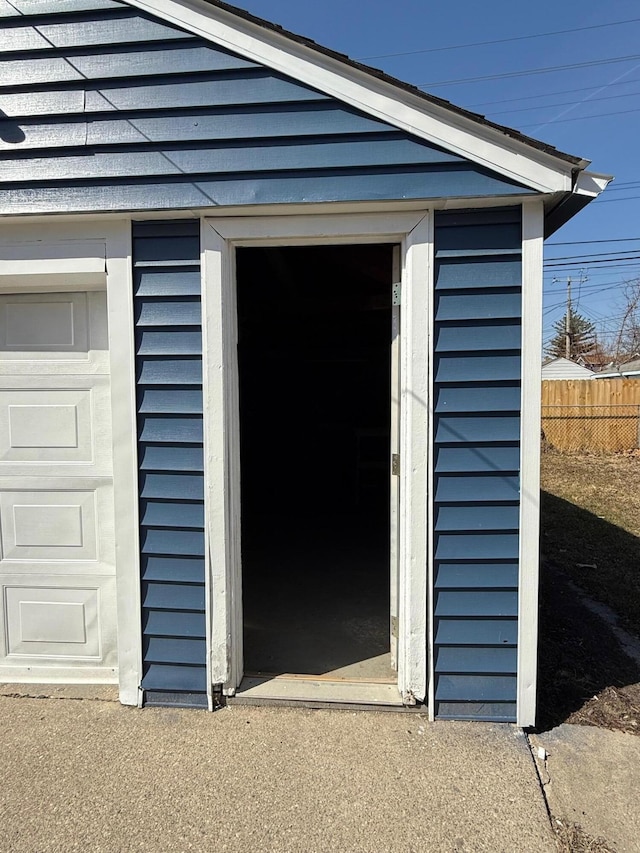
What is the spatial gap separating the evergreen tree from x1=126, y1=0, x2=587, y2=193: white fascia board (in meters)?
41.0

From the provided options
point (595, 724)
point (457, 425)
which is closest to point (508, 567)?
point (457, 425)

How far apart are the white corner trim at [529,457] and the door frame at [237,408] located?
0.43 metres

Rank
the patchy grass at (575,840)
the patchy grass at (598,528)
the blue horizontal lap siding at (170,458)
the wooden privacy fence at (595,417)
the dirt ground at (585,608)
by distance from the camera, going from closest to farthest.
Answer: the patchy grass at (575,840) < the blue horizontal lap siding at (170,458) < the dirt ground at (585,608) < the patchy grass at (598,528) < the wooden privacy fence at (595,417)

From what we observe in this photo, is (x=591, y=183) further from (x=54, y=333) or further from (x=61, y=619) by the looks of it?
(x=61, y=619)

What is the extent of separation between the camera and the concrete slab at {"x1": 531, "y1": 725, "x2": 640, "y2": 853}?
193 cm

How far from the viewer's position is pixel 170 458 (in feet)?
8.36

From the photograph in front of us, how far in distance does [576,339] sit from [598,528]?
44.6m

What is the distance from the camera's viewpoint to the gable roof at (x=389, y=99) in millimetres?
2248

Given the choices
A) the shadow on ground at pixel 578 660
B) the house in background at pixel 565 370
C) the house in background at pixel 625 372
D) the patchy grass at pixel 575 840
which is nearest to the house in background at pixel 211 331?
the shadow on ground at pixel 578 660

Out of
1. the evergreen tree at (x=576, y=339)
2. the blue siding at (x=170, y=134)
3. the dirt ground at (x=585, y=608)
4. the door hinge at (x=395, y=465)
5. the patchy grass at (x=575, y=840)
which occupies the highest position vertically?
the evergreen tree at (x=576, y=339)

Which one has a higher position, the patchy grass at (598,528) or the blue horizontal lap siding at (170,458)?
the blue horizontal lap siding at (170,458)

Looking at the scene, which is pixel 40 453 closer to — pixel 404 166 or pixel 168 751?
pixel 168 751

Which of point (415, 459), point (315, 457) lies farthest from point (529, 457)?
point (315, 457)

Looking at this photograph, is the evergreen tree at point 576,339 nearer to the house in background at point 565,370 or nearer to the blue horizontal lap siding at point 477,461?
the house in background at point 565,370
